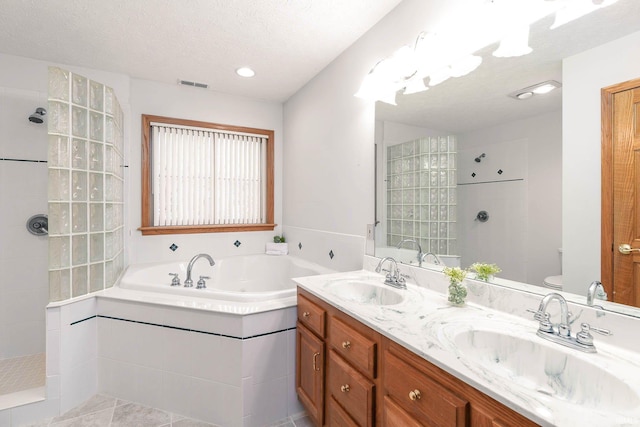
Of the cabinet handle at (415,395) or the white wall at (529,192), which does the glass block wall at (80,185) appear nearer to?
the cabinet handle at (415,395)

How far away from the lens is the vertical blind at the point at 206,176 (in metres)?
2.99

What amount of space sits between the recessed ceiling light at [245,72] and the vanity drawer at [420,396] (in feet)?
8.04

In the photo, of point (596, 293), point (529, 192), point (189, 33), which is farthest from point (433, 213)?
point (189, 33)

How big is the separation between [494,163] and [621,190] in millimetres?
468

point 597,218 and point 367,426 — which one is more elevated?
point 597,218

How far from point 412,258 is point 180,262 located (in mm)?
2188

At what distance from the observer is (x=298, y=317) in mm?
1822

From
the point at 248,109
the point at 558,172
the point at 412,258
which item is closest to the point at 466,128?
the point at 558,172

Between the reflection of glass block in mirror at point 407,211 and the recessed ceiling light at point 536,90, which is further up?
the recessed ceiling light at point 536,90

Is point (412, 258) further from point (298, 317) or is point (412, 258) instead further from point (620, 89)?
point (620, 89)

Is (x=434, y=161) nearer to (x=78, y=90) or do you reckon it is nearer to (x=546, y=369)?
(x=546, y=369)

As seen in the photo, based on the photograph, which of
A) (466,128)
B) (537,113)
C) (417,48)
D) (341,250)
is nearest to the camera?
(537,113)

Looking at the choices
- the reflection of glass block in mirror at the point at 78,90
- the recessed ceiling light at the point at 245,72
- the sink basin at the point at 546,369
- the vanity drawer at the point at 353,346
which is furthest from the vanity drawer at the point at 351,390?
the recessed ceiling light at the point at 245,72

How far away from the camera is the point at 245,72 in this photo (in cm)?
269
